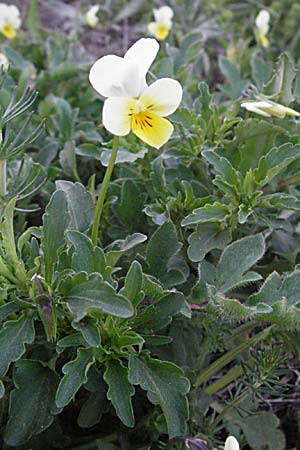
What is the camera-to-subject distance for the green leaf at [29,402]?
1.28 m

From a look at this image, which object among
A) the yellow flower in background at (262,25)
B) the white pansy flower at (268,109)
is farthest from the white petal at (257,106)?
the yellow flower in background at (262,25)

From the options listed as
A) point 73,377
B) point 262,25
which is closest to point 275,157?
point 73,377

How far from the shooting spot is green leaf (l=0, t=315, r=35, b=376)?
1195mm

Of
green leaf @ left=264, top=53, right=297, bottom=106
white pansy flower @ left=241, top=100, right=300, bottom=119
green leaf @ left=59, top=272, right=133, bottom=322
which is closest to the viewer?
green leaf @ left=59, top=272, right=133, bottom=322

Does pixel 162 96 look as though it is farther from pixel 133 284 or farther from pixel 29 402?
pixel 29 402

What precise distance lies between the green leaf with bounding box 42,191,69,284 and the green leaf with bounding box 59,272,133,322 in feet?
0.25

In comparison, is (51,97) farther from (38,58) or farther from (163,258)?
(163,258)

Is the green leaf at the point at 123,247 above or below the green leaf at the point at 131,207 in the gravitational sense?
above

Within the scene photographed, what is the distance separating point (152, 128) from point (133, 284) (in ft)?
0.90

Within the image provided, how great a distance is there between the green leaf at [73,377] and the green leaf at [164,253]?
0.77 feet

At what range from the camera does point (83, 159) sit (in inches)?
75.9

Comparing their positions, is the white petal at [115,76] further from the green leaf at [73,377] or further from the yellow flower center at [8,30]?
the yellow flower center at [8,30]

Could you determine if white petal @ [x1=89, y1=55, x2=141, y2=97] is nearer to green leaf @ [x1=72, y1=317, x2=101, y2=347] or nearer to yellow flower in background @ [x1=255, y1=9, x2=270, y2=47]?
green leaf @ [x1=72, y1=317, x2=101, y2=347]

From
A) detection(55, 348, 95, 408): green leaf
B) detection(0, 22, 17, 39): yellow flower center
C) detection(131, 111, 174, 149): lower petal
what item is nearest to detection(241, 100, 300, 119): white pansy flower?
detection(131, 111, 174, 149): lower petal
